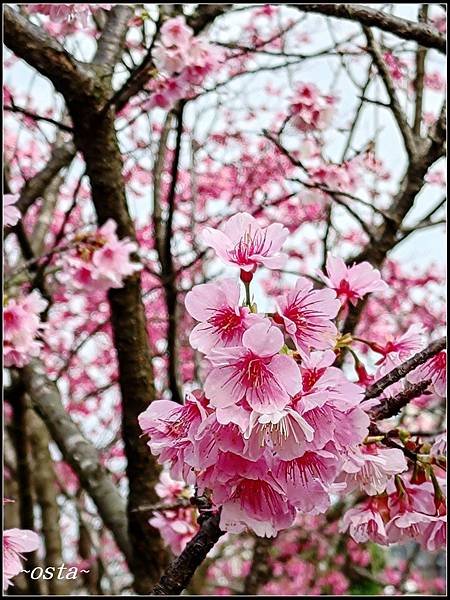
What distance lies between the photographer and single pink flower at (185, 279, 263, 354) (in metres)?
0.85

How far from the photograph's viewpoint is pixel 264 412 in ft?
2.55

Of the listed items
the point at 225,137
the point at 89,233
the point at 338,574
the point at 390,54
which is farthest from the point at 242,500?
the point at 338,574

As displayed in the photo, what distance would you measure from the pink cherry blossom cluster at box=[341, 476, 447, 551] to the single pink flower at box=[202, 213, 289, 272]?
410mm

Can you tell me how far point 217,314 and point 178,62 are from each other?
1455mm

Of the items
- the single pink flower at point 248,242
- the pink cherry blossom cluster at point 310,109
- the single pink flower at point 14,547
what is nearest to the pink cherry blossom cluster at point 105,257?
the pink cherry blossom cluster at point 310,109

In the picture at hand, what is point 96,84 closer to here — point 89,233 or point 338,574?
point 89,233

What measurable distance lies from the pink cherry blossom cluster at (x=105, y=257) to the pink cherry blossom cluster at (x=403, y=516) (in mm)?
1317

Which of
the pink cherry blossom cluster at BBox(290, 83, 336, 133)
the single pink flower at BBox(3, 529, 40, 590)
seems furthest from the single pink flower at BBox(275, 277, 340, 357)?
the pink cherry blossom cluster at BBox(290, 83, 336, 133)

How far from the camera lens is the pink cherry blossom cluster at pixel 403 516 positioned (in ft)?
3.32

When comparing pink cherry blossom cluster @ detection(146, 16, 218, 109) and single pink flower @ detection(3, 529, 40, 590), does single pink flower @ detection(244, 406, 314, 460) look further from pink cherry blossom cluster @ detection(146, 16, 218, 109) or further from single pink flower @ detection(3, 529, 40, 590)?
pink cherry blossom cluster @ detection(146, 16, 218, 109)

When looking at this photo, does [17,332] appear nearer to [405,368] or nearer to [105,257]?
[105,257]

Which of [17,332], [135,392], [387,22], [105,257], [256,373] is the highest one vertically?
[387,22]

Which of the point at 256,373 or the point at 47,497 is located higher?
the point at 256,373

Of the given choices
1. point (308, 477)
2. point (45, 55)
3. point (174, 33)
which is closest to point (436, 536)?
point (308, 477)
